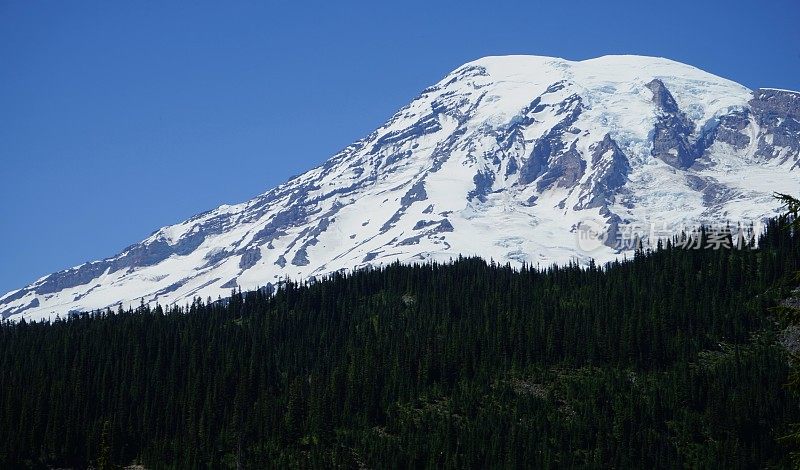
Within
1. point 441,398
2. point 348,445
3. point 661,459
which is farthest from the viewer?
point 441,398

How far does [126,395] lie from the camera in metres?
191

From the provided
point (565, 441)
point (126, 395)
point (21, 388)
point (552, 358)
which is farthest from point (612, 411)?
point (21, 388)

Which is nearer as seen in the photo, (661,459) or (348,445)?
(661,459)

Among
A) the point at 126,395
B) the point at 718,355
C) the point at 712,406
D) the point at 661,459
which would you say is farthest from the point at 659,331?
the point at 126,395

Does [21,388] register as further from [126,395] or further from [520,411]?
[520,411]

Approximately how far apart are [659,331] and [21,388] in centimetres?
10236

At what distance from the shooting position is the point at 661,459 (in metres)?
158

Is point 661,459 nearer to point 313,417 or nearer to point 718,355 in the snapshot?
point 718,355

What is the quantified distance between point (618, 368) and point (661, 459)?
1226 inches

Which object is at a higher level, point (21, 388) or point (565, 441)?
point (21, 388)

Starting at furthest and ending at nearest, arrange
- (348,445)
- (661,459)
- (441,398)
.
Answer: (441,398) < (348,445) < (661,459)

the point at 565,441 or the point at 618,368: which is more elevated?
the point at 618,368

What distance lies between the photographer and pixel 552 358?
19325 centimetres

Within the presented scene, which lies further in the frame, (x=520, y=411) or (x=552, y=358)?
(x=552, y=358)
